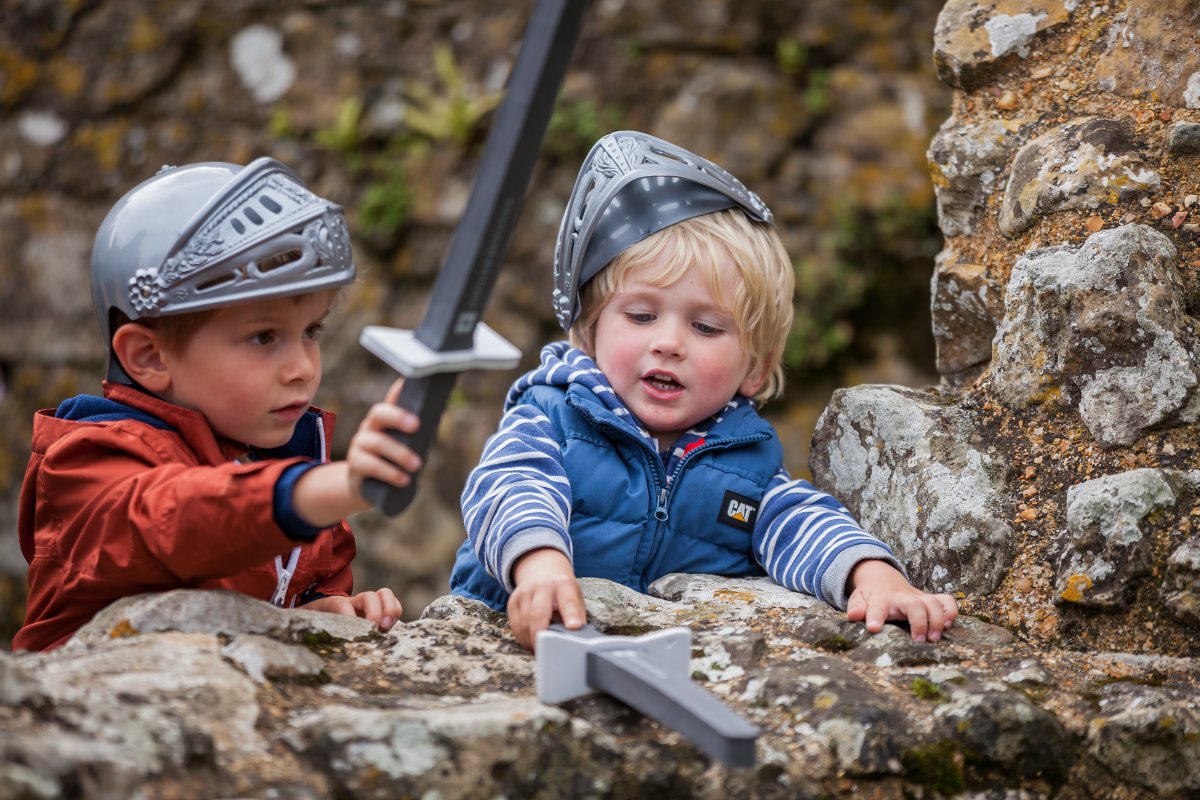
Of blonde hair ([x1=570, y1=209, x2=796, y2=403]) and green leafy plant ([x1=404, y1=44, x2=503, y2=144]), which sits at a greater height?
green leafy plant ([x1=404, y1=44, x2=503, y2=144])

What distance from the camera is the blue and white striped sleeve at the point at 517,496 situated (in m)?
2.52

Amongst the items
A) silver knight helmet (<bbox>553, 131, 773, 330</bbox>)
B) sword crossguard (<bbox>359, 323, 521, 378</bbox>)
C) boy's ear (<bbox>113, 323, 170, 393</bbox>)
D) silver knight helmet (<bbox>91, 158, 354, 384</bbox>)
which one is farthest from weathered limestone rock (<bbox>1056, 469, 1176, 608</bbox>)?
boy's ear (<bbox>113, 323, 170, 393</bbox>)

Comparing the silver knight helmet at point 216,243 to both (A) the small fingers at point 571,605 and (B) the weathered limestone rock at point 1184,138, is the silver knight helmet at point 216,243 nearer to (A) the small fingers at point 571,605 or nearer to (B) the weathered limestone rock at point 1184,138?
(A) the small fingers at point 571,605

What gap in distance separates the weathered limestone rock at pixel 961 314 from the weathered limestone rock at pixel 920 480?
0.21 meters

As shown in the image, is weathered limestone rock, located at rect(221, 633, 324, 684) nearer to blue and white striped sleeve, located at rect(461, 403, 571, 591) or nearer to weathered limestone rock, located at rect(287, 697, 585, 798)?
weathered limestone rock, located at rect(287, 697, 585, 798)

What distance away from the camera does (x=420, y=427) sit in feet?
6.25

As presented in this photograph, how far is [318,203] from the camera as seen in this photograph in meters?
2.40

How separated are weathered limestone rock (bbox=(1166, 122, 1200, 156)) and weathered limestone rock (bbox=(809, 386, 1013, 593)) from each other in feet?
2.46

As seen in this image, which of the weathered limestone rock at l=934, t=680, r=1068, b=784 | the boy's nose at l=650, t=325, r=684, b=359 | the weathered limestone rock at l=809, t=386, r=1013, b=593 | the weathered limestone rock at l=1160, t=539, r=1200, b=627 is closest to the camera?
the weathered limestone rock at l=934, t=680, r=1068, b=784

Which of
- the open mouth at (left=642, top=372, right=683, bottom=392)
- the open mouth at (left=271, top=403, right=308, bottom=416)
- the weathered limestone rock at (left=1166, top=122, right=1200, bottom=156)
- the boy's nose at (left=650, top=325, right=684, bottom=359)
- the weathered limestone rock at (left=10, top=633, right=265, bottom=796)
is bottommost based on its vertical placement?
the weathered limestone rock at (left=10, top=633, right=265, bottom=796)

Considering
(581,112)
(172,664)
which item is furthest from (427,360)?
(581,112)

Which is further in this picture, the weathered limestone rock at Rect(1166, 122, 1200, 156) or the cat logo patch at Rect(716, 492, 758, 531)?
the cat logo patch at Rect(716, 492, 758, 531)

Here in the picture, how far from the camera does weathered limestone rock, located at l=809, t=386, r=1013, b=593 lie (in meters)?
2.70

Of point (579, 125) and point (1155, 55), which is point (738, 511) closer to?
point (1155, 55)
